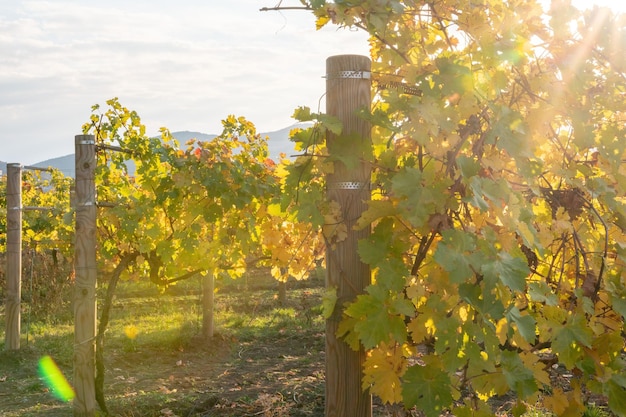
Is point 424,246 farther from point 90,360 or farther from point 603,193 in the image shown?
point 90,360

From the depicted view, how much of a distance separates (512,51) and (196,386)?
5.09 meters

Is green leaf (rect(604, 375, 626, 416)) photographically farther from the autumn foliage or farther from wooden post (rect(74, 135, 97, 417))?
wooden post (rect(74, 135, 97, 417))

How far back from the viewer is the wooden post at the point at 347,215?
2518mm

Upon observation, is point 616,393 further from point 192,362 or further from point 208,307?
point 208,307

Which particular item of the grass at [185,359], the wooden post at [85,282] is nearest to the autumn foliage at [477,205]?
the grass at [185,359]

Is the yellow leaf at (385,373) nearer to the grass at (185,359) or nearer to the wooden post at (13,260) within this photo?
the grass at (185,359)

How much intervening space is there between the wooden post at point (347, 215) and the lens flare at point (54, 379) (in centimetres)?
489

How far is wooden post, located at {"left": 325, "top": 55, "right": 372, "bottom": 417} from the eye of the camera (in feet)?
8.26

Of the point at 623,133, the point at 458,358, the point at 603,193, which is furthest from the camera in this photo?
the point at 623,133

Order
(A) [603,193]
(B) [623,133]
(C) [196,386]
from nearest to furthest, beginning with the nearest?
(A) [603,193] < (B) [623,133] < (C) [196,386]

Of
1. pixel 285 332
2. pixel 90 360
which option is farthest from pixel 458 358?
pixel 285 332

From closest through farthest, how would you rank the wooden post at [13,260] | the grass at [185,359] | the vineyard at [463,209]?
the vineyard at [463,209], the grass at [185,359], the wooden post at [13,260]

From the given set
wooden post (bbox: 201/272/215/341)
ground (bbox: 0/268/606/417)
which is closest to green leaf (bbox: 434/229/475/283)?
ground (bbox: 0/268/606/417)

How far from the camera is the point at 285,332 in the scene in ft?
29.7
